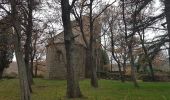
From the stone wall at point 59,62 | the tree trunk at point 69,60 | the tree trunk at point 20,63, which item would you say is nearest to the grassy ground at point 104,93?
the tree trunk at point 69,60

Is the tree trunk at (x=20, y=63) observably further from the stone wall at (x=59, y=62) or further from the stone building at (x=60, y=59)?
the stone wall at (x=59, y=62)

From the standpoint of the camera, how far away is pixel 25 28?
24.8m

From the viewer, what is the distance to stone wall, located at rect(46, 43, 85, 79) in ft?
193

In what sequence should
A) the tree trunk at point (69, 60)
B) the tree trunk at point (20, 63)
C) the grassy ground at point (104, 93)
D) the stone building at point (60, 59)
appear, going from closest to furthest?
1. the tree trunk at point (20, 63)
2. the grassy ground at point (104, 93)
3. the tree trunk at point (69, 60)
4. the stone building at point (60, 59)

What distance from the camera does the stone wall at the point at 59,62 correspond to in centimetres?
5888

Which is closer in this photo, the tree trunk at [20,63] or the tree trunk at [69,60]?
the tree trunk at [20,63]

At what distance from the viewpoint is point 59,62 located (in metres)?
60.1

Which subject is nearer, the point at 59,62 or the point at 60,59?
the point at 59,62

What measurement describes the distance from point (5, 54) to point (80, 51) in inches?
507

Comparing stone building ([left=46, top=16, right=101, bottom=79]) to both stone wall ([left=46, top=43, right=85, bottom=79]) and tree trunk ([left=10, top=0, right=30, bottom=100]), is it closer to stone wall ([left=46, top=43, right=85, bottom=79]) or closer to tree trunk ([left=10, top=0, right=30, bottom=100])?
stone wall ([left=46, top=43, right=85, bottom=79])

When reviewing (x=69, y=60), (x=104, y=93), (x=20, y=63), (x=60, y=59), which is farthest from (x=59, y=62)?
(x=20, y=63)

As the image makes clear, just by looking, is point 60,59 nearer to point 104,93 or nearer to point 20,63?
point 104,93

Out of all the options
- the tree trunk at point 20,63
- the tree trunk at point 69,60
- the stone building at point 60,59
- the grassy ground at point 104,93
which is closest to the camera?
the tree trunk at point 20,63

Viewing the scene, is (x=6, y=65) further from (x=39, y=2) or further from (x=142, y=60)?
(x=142, y=60)
